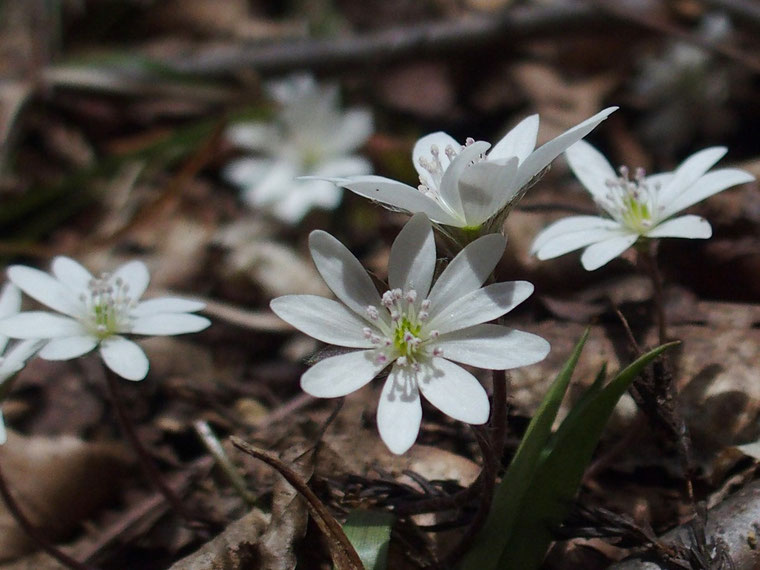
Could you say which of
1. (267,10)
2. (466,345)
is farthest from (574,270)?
(267,10)

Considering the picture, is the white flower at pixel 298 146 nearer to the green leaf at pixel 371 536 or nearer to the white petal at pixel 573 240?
the white petal at pixel 573 240

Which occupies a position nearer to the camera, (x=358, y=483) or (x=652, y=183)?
(x=358, y=483)

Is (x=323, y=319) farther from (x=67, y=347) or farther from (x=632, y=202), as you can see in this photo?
(x=632, y=202)

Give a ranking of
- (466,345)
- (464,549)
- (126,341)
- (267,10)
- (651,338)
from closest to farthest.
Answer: (466,345) → (464,549) → (126,341) → (651,338) → (267,10)

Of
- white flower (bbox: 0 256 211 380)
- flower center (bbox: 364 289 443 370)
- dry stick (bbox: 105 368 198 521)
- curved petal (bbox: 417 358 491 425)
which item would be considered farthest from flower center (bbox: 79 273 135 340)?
curved petal (bbox: 417 358 491 425)

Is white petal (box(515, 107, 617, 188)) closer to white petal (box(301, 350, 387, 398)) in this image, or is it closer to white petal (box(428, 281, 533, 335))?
white petal (box(428, 281, 533, 335))

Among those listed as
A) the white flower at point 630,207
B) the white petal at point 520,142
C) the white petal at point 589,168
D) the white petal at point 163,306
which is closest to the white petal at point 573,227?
the white flower at point 630,207

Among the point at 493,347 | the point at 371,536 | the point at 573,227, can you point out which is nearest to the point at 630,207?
the point at 573,227

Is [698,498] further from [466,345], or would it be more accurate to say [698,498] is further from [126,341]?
[126,341]
